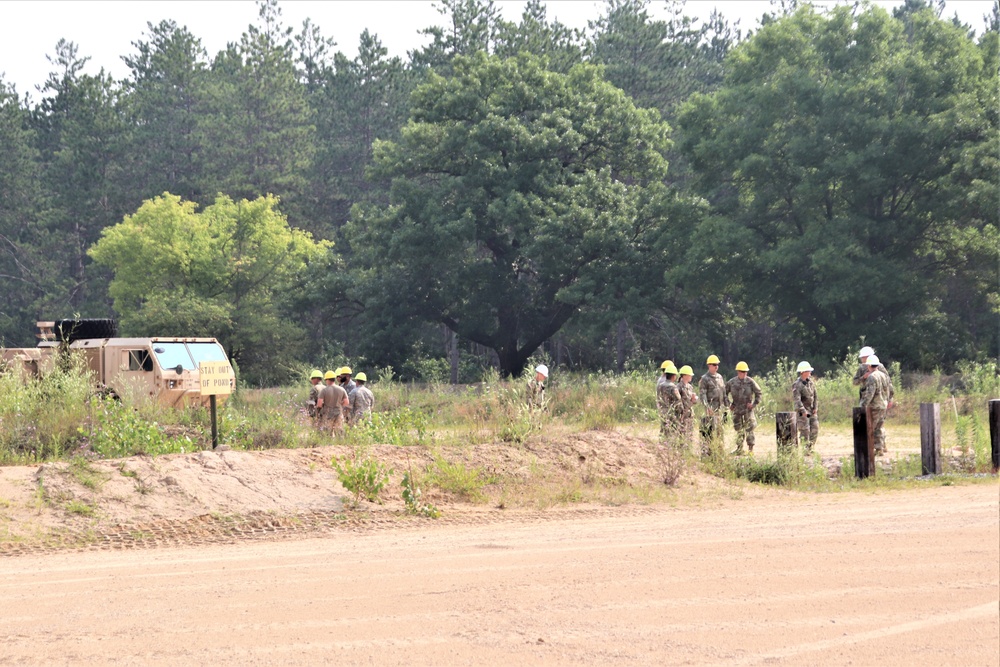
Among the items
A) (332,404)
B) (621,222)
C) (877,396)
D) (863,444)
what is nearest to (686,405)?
(863,444)

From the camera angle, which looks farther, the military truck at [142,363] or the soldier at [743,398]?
the military truck at [142,363]

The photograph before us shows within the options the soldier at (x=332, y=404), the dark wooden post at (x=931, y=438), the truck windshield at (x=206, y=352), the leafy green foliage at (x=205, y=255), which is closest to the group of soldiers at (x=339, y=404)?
the soldier at (x=332, y=404)

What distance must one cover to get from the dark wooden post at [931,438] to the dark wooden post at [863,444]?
69cm

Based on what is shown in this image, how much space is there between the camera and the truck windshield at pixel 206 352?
26969mm

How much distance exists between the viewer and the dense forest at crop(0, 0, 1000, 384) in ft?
130

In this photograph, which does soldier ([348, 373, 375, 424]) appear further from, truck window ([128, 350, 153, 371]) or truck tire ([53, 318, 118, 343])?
truck tire ([53, 318, 118, 343])

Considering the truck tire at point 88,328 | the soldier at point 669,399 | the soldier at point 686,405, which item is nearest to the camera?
the soldier at point 686,405

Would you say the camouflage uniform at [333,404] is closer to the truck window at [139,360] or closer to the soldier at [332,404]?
the soldier at [332,404]

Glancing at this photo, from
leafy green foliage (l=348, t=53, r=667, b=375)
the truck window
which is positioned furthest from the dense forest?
the truck window

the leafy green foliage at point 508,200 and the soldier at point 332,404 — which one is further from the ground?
the leafy green foliage at point 508,200

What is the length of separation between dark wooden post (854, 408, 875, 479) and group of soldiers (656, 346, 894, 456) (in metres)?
→ 0.98

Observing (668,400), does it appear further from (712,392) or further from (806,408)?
(806,408)

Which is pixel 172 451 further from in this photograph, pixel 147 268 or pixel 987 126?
pixel 147 268

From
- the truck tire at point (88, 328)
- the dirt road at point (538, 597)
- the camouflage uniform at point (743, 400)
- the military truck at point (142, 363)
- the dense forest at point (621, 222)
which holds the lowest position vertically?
the dirt road at point (538, 597)
